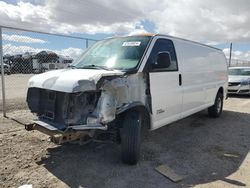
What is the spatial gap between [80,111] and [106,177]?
3.51ft

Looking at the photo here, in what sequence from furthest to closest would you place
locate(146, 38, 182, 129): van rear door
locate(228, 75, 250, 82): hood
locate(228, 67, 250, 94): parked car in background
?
locate(228, 75, 250, 82): hood
locate(228, 67, 250, 94): parked car in background
locate(146, 38, 182, 129): van rear door

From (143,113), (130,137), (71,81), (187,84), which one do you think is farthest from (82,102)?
(187,84)

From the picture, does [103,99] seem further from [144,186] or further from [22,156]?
[22,156]

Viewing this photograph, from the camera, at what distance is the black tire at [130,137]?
170 inches

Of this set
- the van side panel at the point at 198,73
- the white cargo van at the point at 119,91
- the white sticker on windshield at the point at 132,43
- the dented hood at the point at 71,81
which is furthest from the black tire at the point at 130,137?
the van side panel at the point at 198,73

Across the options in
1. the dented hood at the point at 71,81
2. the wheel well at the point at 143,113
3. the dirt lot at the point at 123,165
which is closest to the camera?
the dented hood at the point at 71,81

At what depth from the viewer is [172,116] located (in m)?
5.74

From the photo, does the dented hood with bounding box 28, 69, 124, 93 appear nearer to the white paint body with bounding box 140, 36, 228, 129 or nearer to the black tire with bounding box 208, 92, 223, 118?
the white paint body with bounding box 140, 36, 228, 129

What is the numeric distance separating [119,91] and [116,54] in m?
1.11

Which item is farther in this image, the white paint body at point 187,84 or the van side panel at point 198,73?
the van side panel at point 198,73

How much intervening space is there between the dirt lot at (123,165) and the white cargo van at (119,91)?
1.57ft

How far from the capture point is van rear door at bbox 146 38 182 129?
4965mm

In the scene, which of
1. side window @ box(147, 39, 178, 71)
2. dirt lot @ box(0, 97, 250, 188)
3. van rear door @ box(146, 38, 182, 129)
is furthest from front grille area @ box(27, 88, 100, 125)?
side window @ box(147, 39, 178, 71)

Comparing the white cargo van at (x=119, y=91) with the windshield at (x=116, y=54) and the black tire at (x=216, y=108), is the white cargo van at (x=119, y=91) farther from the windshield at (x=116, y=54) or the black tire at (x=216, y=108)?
the black tire at (x=216, y=108)
